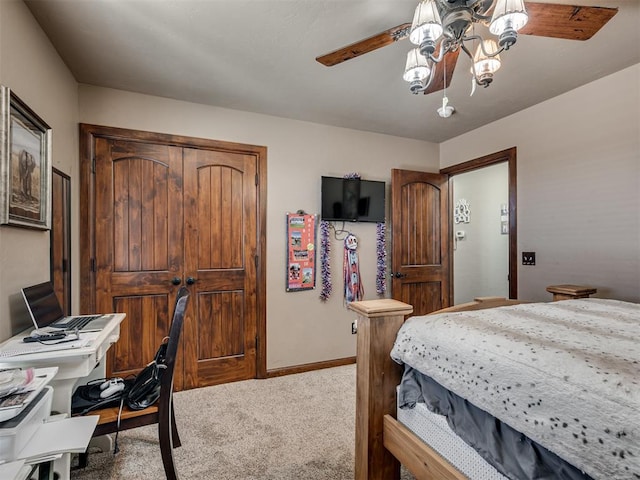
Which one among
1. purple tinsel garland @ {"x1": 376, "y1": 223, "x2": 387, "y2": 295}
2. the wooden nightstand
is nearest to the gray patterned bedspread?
the wooden nightstand

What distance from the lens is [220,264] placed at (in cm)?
300

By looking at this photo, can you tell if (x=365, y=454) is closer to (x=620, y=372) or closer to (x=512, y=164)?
(x=620, y=372)

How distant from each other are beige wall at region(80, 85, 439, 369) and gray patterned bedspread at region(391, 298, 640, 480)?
2.00 metres

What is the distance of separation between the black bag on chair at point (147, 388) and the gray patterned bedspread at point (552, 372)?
1220 millimetres

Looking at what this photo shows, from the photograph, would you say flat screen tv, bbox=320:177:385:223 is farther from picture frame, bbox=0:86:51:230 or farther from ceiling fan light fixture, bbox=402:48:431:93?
picture frame, bbox=0:86:51:230

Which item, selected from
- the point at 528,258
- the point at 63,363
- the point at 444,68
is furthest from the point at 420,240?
the point at 63,363

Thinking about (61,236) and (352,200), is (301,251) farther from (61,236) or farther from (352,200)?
(61,236)

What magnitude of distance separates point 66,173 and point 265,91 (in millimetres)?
1573

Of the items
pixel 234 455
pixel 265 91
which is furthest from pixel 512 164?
pixel 234 455

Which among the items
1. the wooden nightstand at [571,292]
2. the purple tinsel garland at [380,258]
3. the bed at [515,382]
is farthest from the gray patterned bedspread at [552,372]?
the purple tinsel garland at [380,258]

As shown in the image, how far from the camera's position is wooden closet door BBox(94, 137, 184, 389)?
103 inches

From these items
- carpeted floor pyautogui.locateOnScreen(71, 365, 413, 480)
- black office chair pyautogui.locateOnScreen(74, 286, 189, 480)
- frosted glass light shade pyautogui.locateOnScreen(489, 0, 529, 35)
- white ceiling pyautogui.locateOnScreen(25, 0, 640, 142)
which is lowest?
carpeted floor pyautogui.locateOnScreen(71, 365, 413, 480)

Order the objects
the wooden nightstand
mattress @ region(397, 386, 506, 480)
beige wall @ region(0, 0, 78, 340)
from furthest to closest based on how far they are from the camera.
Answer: the wooden nightstand → beige wall @ region(0, 0, 78, 340) → mattress @ region(397, 386, 506, 480)

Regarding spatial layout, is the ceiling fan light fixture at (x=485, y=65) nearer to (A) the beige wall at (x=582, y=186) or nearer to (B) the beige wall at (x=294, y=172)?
(A) the beige wall at (x=582, y=186)
